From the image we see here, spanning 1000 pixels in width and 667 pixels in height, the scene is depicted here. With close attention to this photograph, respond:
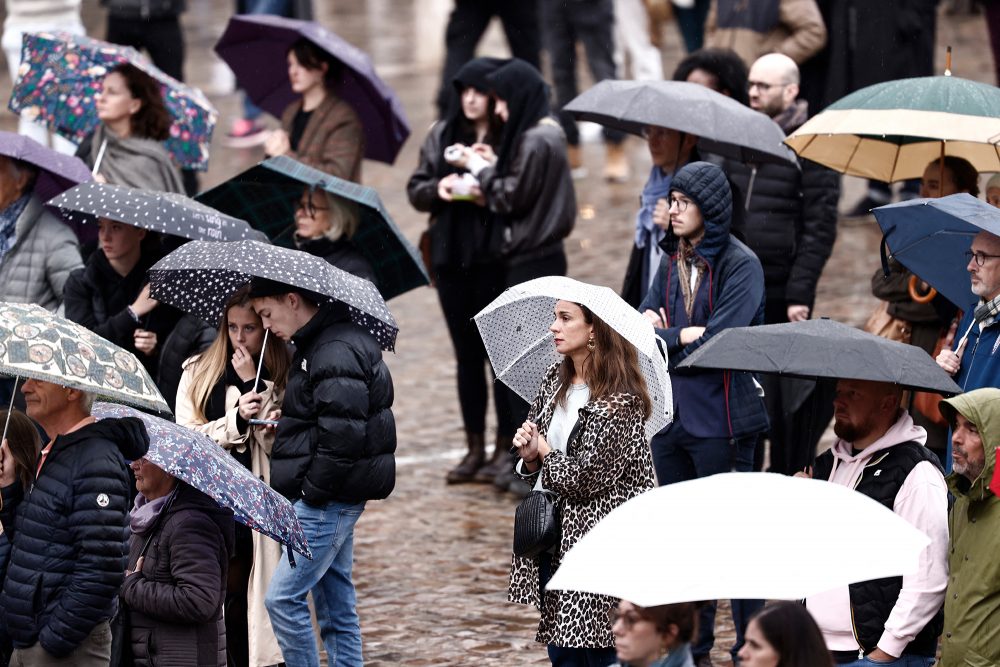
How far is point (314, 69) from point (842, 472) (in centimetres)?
504

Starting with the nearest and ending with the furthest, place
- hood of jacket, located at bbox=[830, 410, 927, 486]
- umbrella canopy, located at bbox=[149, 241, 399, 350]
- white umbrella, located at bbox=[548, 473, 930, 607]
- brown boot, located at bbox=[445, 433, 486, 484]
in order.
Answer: white umbrella, located at bbox=[548, 473, 930, 607], hood of jacket, located at bbox=[830, 410, 927, 486], umbrella canopy, located at bbox=[149, 241, 399, 350], brown boot, located at bbox=[445, 433, 486, 484]

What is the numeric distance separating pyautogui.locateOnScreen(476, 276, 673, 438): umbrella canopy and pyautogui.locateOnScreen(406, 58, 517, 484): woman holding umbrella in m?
2.59

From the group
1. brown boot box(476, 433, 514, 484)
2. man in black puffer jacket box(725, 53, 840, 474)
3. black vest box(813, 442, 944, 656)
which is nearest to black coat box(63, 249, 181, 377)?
brown boot box(476, 433, 514, 484)

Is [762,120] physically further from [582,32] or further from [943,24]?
[943,24]

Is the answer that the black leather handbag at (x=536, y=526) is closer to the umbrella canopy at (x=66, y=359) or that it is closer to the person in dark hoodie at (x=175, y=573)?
Result: the person in dark hoodie at (x=175, y=573)

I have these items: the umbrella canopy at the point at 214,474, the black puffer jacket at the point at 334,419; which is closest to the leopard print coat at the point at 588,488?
the black puffer jacket at the point at 334,419

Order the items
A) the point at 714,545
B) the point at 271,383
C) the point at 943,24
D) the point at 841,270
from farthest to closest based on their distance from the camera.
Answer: the point at 943,24 → the point at 841,270 → the point at 271,383 → the point at 714,545

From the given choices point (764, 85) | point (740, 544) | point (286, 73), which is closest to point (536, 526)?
point (740, 544)

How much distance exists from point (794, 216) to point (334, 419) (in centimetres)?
319

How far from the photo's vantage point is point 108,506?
6.29 m

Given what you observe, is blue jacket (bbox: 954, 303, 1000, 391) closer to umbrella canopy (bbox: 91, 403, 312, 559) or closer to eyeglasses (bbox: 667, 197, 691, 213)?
eyeglasses (bbox: 667, 197, 691, 213)

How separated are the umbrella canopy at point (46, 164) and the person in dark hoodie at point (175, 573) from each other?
298 cm

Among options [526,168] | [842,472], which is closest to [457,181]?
[526,168]

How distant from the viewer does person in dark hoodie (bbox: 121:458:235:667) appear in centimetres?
664
